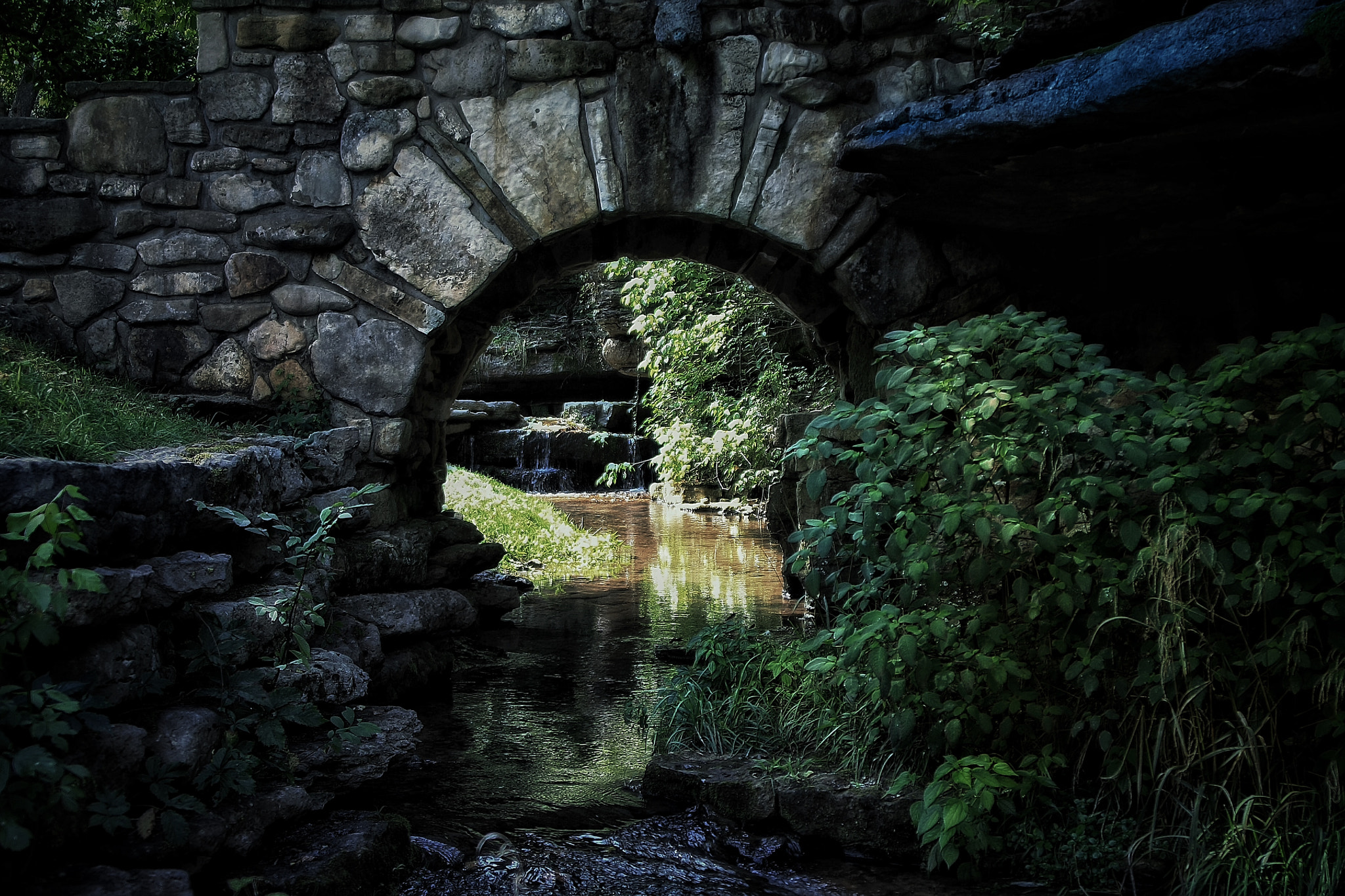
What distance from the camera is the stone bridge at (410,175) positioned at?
13.8 feet

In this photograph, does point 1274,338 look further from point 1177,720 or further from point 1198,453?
point 1177,720

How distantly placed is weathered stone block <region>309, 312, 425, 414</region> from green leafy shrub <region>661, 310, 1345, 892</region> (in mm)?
2077

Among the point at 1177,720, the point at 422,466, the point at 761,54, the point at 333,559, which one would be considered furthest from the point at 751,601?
the point at 1177,720

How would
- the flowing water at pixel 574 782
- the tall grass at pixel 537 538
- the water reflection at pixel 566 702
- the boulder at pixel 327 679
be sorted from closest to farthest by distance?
the flowing water at pixel 574 782 → the boulder at pixel 327 679 → the water reflection at pixel 566 702 → the tall grass at pixel 537 538

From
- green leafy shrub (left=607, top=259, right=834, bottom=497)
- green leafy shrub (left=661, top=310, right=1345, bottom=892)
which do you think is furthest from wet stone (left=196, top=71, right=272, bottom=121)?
green leafy shrub (left=607, top=259, right=834, bottom=497)

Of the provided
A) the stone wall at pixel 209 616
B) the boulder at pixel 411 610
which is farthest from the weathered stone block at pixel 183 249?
the boulder at pixel 411 610

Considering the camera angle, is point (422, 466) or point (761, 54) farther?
point (422, 466)

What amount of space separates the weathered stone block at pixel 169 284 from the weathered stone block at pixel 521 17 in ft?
5.42

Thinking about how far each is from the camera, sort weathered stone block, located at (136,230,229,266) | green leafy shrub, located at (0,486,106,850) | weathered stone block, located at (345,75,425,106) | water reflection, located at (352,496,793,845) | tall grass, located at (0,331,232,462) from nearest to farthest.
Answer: green leafy shrub, located at (0,486,106,850) < tall grass, located at (0,331,232,462) < water reflection, located at (352,496,793,845) < weathered stone block, located at (345,75,425,106) < weathered stone block, located at (136,230,229,266)

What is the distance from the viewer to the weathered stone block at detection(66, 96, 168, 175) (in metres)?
4.32

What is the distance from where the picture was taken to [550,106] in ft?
13.9

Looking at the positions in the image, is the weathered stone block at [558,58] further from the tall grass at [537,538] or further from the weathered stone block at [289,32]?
the tall grass at [537,538]

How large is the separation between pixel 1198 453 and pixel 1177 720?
2.30ft

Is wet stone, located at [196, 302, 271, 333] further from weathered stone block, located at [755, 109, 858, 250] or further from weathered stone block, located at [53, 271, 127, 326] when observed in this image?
weathered stone block, located at [755, 109, 858, 250]
